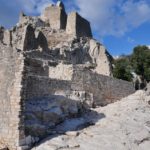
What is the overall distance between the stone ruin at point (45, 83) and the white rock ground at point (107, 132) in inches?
35.0

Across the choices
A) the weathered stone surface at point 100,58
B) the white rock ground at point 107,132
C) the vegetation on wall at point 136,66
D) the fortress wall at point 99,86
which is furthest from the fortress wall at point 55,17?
the white rock ground at point 107,132

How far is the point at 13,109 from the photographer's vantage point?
15008 millimetres

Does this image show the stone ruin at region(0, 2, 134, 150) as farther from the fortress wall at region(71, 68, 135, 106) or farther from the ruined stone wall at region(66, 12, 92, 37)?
the ruined stone wall at region(66, 12, 92, 37)

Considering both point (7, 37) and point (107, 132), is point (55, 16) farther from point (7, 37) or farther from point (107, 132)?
point (107, 132)

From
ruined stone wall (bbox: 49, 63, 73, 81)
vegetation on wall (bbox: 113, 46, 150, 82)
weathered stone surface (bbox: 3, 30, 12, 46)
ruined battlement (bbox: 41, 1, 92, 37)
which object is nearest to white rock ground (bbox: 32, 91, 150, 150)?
ruined stone wall (bbox: 49, 63, 73, 81)

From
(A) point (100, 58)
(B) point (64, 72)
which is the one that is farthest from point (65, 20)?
(B) point (64, 72)

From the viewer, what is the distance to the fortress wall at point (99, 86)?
2642 centimetres

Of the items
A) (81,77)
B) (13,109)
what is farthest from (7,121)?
(81,77)

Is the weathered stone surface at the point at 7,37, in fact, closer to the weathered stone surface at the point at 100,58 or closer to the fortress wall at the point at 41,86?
the weathered stone surface at the point at 100,58

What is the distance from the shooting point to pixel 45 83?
72.1 ft

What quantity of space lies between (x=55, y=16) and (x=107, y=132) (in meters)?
45.6

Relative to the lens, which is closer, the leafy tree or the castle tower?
the leafy tree

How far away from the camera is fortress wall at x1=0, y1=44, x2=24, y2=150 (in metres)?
14.8

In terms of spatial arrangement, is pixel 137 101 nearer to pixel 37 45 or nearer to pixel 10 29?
pixel 37 45
